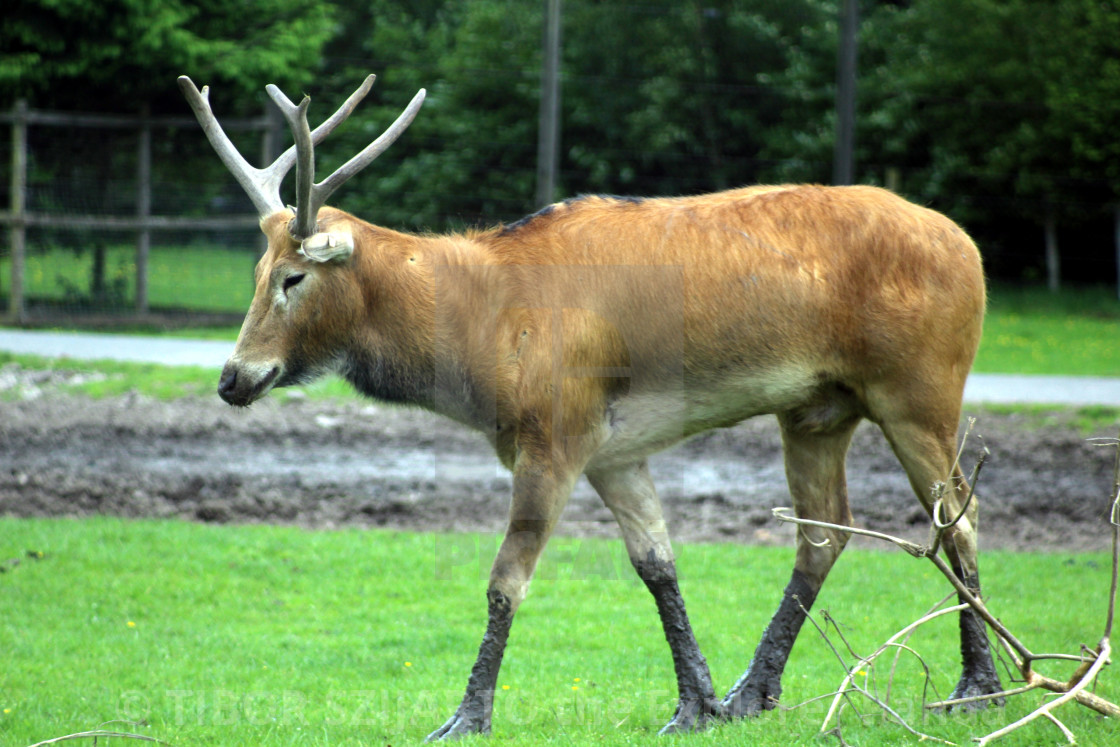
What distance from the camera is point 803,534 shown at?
5273mm

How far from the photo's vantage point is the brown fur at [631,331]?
4.80 metres

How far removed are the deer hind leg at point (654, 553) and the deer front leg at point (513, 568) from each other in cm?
47

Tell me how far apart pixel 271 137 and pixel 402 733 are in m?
13.9

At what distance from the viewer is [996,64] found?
2525cm

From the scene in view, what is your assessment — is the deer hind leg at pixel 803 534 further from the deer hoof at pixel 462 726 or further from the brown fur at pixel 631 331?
the deer hoof at pixel 462 726

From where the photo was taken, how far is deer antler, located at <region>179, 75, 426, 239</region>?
15.3ft

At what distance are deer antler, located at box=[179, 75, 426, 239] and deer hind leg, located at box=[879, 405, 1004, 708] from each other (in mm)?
2431

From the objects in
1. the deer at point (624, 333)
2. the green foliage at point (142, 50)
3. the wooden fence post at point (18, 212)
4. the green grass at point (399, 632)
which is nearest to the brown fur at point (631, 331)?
the deer at point (624, 333)

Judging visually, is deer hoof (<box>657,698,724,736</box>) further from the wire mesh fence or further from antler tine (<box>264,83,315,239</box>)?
the wire mesh fence

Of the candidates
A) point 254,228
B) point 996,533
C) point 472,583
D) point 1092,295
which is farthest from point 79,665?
point 1092,295

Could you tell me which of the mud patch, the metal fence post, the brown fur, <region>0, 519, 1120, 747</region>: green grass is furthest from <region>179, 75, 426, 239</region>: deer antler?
the metal fence post

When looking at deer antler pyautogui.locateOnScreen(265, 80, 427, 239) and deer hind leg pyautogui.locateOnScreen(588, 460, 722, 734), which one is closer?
deer antler pyautogui.locateOnScreen(265, 80, 427, 239)

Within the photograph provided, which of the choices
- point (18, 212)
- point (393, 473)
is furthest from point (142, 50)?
point (393, 473)

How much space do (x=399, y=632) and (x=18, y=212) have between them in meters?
11.2
